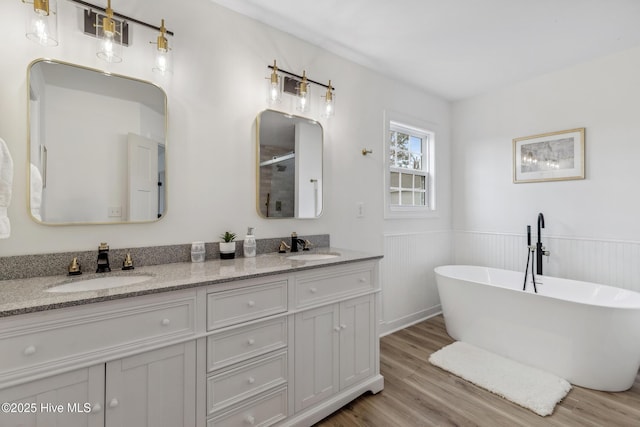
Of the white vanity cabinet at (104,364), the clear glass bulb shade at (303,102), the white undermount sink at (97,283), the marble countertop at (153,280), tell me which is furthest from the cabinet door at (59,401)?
the clear glass bulb shade at (303,102)

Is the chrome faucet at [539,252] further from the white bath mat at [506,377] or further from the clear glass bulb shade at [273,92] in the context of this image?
the clear glass bulb shade at [273,92]

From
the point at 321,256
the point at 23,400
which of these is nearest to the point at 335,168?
the point at 321,256

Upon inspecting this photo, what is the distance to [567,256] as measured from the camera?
2.80 metres

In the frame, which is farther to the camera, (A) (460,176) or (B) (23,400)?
(A) (460,176)

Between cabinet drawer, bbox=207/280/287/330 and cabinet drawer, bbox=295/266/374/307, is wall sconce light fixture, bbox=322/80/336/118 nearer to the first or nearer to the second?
cabinet drawer, bbox=295/266/374/307

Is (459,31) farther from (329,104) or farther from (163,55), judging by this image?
(163,55)

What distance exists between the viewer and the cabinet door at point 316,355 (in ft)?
5.35

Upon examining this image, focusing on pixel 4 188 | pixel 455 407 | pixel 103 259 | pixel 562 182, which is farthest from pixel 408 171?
pixel 4 188

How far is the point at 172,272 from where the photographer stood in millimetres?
1477

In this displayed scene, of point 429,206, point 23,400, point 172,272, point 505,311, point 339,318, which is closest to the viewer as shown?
point 23,400

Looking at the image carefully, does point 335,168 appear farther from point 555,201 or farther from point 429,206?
point 555,201

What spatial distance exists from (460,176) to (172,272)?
3.34m

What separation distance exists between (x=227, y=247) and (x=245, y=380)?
0.75m

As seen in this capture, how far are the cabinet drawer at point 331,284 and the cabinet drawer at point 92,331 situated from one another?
586 mm
